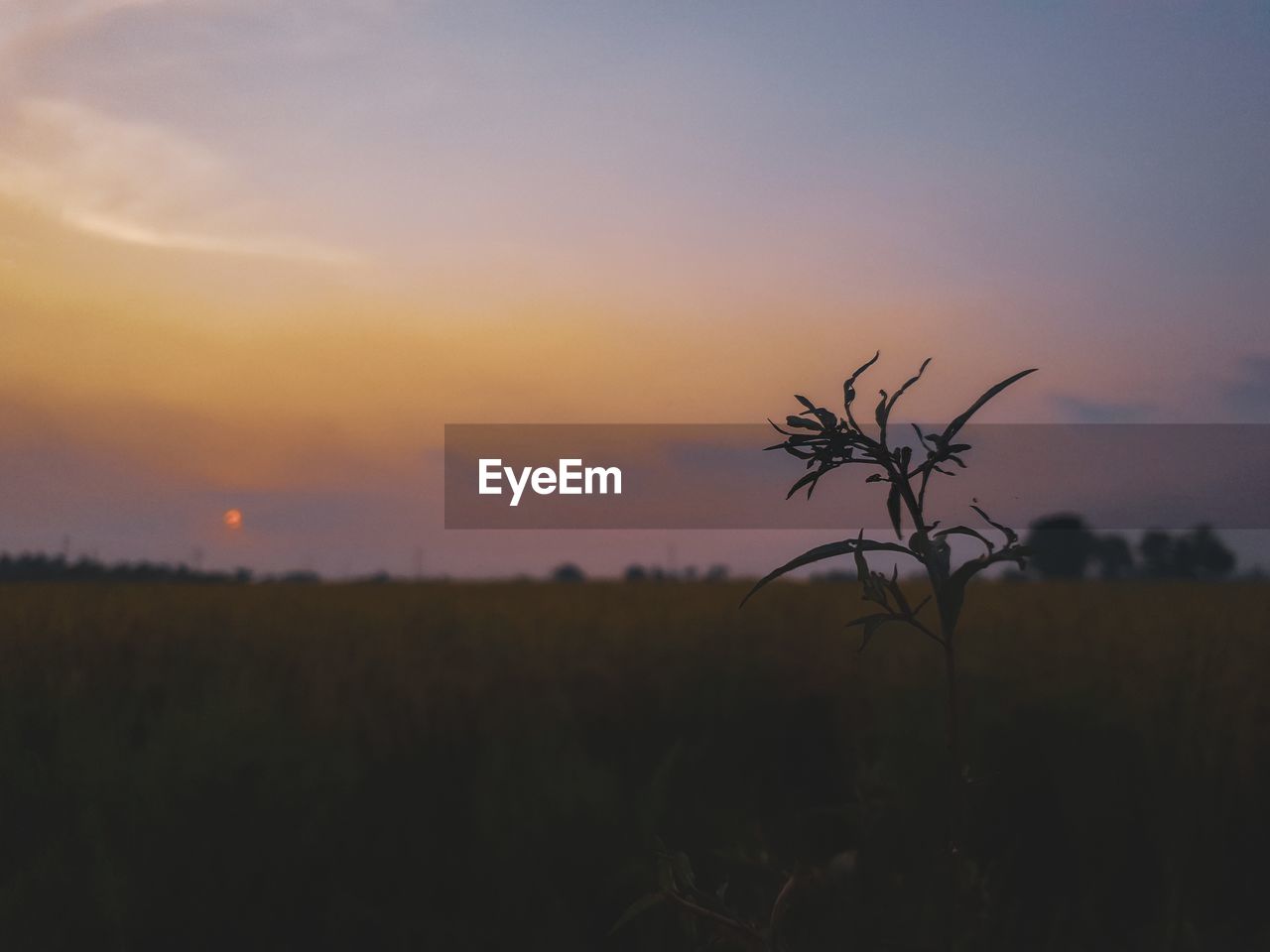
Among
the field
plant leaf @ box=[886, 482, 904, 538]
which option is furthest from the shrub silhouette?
the field

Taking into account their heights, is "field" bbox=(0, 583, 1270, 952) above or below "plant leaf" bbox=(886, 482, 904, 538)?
below

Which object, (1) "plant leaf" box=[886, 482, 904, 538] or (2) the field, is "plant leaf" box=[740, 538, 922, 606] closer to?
(1) "plant leaf" box=[886, 482, 904, 538]

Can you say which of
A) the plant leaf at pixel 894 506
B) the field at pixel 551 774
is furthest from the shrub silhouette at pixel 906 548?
the field at pixel 551 774

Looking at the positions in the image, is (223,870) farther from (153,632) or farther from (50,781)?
(153,632)

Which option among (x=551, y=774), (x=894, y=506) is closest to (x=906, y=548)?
(x=894, y=506)

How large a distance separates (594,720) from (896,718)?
1.08m

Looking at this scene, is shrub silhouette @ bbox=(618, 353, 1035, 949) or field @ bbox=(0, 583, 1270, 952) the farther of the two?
field @ bbox=(0, 583, 1270, 952)

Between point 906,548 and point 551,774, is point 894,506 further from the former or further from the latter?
point 551,774

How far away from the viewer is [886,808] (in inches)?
38.3

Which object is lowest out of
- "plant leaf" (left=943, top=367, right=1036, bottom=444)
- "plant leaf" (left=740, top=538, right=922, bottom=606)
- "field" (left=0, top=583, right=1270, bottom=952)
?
"field" (left=0, top=583, right=1270, bottom=952)

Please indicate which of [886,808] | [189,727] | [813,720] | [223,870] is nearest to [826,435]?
[886,808]

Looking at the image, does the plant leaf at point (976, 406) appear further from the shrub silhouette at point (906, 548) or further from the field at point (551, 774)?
the field at point (551, 774)

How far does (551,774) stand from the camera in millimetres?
2932

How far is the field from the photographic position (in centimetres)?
234
